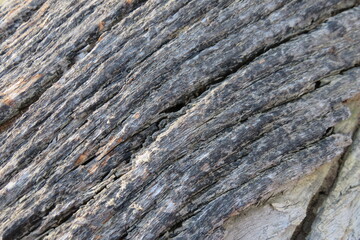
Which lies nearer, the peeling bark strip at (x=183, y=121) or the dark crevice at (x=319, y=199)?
the peeling bark strip at (x=183, y=121)

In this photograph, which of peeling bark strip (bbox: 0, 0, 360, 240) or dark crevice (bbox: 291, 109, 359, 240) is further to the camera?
dark crevice (bbox: 291, 109, 359, 240)

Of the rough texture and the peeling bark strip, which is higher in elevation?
the peeling bark strip

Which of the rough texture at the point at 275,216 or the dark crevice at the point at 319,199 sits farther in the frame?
the dark crevice at the point at 319,199

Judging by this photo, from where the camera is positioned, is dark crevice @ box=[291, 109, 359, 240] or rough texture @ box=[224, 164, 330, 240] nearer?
rough texture @ box=[224, 164, 330, 240]

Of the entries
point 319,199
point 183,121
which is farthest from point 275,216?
point 183,121

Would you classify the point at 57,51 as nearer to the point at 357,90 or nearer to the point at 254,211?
the point at 254,211

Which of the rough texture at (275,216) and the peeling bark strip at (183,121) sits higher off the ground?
the peeling bark strip at (183,121)

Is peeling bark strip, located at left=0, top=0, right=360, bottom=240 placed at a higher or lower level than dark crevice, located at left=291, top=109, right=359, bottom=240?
higher

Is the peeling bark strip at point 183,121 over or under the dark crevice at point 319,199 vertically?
over
